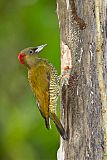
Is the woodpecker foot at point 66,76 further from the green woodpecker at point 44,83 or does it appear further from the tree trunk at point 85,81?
the green woodpecker at point 44,83

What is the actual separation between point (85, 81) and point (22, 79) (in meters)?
2.24

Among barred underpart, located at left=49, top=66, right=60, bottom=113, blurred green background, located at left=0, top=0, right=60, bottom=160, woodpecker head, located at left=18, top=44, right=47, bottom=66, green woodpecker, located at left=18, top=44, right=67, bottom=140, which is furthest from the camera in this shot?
blurred green background, located at left=0, top=0, right=60, bottom=160

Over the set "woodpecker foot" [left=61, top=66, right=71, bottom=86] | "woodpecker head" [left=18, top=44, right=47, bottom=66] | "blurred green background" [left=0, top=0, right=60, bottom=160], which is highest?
"woodpecker foot" [left=61, top=66, right=71, bottom=86]

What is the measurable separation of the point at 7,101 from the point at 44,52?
0.85 m

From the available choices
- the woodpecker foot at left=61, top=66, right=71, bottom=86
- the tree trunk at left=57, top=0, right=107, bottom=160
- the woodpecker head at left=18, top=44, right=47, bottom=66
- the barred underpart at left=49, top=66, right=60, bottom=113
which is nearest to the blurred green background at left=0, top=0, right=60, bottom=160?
the woodpecker head at left=18, top=44, right=47, bottom=66

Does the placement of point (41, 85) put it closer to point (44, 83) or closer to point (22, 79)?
point (44, 83)

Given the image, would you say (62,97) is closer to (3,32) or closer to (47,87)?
(47,87)

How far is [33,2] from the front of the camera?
609cm

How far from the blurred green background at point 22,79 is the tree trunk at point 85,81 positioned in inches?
42.7

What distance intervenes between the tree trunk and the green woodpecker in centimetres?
14

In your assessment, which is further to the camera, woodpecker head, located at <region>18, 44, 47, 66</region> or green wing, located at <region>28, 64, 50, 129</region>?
woodpecker head, located at <region>18, 44, 47, 66</region>

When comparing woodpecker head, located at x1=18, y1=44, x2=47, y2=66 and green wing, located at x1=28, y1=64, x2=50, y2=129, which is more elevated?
woodpecker head, located at x1=18, y1=44, x2=47, y2=66

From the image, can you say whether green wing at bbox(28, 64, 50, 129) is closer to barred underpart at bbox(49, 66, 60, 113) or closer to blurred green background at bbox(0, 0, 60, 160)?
barred underpart at bbox(49, 66, 60, 113)

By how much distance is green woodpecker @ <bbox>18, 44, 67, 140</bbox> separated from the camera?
4754mm
